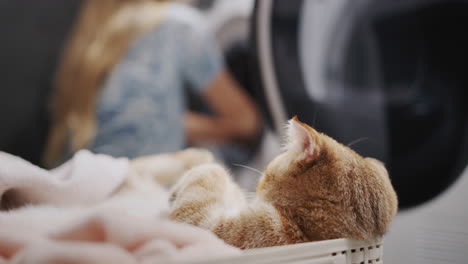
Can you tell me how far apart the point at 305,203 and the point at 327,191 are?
0.03m

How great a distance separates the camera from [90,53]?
133 cm

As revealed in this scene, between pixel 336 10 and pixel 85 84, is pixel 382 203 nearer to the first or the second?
pixel 336 10

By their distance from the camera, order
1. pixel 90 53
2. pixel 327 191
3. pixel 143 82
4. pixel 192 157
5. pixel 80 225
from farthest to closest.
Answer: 1. pixel 90 53
2. pixel 143 82
3. pixel 192 157
4. pixel 327 191
5. pixel 80 225

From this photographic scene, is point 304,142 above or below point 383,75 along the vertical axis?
below

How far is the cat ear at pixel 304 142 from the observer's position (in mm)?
589

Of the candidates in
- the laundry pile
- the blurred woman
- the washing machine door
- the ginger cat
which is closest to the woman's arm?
the blurred woman

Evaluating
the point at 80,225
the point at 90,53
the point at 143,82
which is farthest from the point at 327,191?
the point at 90,53

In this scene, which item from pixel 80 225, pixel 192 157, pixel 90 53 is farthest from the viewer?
pixel 90 53

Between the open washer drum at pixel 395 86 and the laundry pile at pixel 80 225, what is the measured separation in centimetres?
36

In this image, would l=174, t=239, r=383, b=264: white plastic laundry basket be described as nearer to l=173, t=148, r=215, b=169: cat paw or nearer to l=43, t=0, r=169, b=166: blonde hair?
l=173, t=148, r=215, b=169: cat paw

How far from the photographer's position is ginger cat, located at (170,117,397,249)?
1.83ft

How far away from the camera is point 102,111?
1164 millimetres

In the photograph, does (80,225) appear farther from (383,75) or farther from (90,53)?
(90,53)

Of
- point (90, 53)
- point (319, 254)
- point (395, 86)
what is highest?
point (90, 53)
